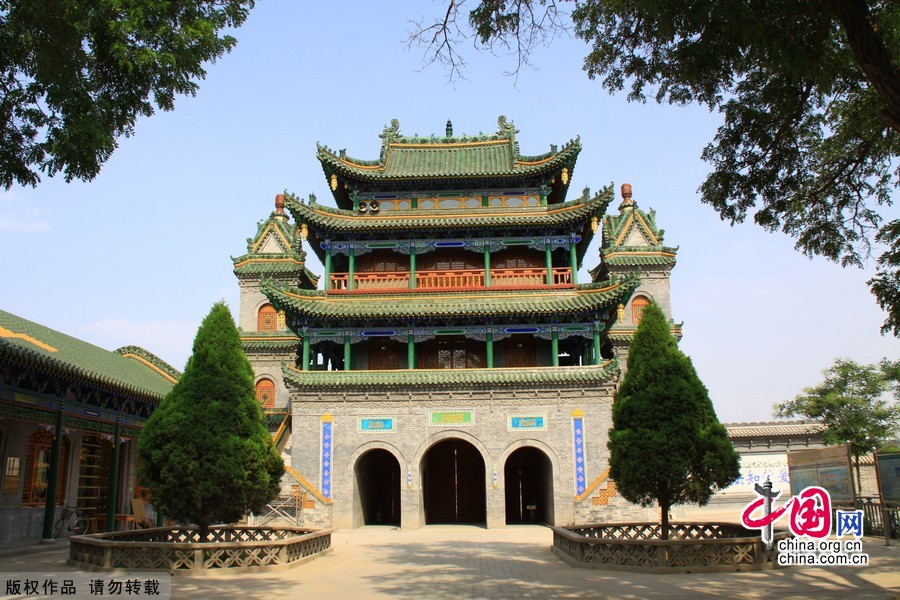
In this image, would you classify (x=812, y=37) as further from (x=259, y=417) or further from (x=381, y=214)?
(x=381, y=214)

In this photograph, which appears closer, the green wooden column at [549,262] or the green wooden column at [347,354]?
the green wooden column at [347,354]

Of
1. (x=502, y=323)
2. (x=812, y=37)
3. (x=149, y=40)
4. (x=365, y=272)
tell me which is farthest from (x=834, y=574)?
(x=365, y=272)

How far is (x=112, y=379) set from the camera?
62.4 feet

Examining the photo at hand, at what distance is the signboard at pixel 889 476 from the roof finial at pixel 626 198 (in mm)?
21755

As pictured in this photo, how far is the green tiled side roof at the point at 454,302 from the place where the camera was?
24.9 metres

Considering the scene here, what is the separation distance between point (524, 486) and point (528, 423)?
4631 mm

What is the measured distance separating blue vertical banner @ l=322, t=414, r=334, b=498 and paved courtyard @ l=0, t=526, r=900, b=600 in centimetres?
735

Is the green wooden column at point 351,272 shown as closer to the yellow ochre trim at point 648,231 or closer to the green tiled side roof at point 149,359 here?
the green tiled side roof at point 149,359

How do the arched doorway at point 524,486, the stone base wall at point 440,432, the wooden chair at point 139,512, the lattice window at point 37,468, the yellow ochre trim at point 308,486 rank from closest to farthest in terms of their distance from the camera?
the lattice window at point 37,468 → the wooden chair at point 139,512 → the yellow ochre trim at point 308,486 → the stone base wall at point 440,432 → the arched doorway at point 524,486

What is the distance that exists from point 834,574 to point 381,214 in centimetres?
2053

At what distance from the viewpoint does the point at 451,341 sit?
26.6m

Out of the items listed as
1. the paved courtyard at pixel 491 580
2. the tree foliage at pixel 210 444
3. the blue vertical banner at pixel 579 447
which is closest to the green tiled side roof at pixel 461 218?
the blue vertical banner at pixel 579 447

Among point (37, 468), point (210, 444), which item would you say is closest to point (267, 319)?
point (37, 468)

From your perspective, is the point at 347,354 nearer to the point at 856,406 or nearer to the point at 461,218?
the point at 461,218
